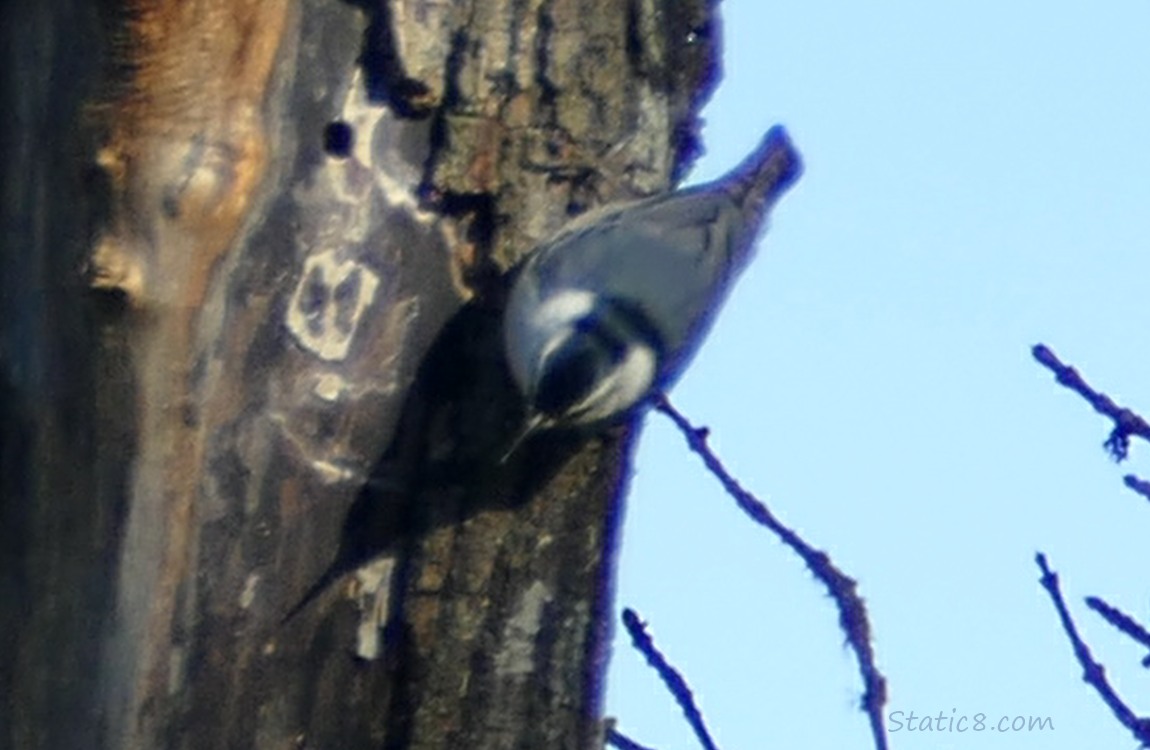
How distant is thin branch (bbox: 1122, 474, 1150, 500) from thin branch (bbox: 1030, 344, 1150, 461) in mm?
33

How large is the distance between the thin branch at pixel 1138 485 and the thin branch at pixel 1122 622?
0.13 m

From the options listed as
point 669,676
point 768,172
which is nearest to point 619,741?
point 669,676

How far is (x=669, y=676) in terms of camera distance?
233 centimetres

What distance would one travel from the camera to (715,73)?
9.61 ft

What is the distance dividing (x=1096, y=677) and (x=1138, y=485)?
21 centimetres

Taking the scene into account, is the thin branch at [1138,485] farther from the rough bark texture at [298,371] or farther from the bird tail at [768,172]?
the bird tail at [768,172]

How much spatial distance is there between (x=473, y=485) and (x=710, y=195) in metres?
1.24

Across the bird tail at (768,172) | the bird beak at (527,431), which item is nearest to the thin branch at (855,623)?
the bird beak at (527,431)

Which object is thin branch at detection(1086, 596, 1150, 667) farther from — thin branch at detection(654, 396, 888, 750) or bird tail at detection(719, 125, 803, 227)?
bird tail at detection(719, 125, 803, 227)

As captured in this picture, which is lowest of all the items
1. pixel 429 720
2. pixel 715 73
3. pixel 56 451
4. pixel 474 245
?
pixel 429 720

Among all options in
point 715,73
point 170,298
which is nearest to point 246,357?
point 170,298

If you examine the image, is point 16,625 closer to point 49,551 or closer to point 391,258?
point 49,551

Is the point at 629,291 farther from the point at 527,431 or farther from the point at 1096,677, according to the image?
the point at 1096,677

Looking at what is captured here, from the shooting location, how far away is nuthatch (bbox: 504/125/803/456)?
2.78 metres
